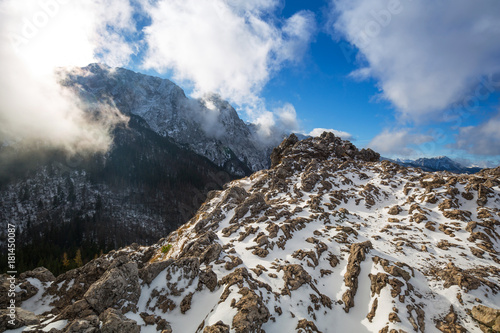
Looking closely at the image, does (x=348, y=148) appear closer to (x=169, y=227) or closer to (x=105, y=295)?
(x=105, y=295)

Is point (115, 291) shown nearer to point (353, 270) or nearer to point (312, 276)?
point (312, 276)

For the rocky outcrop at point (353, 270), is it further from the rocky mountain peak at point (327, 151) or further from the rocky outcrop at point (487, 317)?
the rocky mountain peak at point (327, 151)

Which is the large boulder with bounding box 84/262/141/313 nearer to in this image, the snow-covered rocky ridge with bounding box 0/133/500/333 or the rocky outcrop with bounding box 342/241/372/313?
the snow-covered rocky ridge with bounding box 0/133/500/333

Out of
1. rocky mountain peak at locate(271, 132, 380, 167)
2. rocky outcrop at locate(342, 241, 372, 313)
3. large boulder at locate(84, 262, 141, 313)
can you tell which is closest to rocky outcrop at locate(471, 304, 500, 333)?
rocky outcrop at locate(342, 241, 372, 313)

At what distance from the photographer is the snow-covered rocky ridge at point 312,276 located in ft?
65.8

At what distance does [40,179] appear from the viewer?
588 feet

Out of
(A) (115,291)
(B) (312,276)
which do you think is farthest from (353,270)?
(A) (115,291)

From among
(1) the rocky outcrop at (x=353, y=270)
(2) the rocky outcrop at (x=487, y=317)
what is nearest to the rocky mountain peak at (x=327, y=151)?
(1) the rocky outcrop at (x=353, y=270)

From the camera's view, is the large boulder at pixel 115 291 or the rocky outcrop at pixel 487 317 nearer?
the rocky outcrop at pixel 487 317

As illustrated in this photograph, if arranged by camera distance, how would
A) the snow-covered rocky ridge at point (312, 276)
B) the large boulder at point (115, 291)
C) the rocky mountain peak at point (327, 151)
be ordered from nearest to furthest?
the snow-covered rocky ridge at point (312, 276) < the large boulder at point (115, 291) < the rocky mountain peak at point (327, 151)

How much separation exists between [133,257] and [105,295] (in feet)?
98.9

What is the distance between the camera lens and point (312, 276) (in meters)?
27.3

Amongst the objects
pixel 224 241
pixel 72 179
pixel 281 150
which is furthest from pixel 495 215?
pixel 72 179

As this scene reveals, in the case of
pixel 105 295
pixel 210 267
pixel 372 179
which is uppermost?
pixel 372 179
